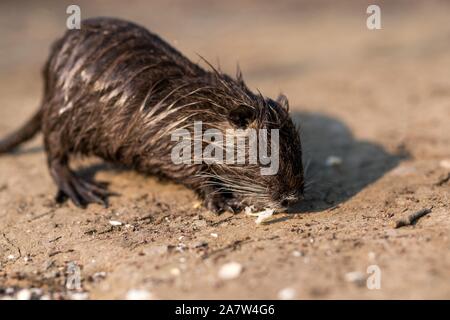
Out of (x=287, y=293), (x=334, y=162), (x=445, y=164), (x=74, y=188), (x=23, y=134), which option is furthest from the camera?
(x=23, y=134)

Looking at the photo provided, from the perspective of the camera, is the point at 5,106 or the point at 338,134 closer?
the point at 338,134

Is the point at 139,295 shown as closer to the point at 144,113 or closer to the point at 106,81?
the point at 144,113

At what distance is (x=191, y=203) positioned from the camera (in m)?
4.10

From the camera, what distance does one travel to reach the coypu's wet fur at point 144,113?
368 cm

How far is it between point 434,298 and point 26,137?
12.3 feet

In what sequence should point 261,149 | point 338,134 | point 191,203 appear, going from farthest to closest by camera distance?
point 338,134, point 191,203, point 261,149

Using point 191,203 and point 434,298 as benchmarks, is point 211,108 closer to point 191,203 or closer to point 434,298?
point 191,203

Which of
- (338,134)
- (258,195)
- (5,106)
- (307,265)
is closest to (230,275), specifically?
(307,265)

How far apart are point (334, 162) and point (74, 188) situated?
2.05 meters

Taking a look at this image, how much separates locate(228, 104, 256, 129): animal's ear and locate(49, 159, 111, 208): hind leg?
1.17 m

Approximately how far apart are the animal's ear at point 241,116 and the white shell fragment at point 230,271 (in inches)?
40.4

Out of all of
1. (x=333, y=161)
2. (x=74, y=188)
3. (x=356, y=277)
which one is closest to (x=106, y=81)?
(x=74, y=188)

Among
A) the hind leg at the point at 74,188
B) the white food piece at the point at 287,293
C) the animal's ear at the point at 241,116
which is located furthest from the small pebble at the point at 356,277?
the hind leg at the point at 74,188

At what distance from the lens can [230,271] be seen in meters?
2.90
